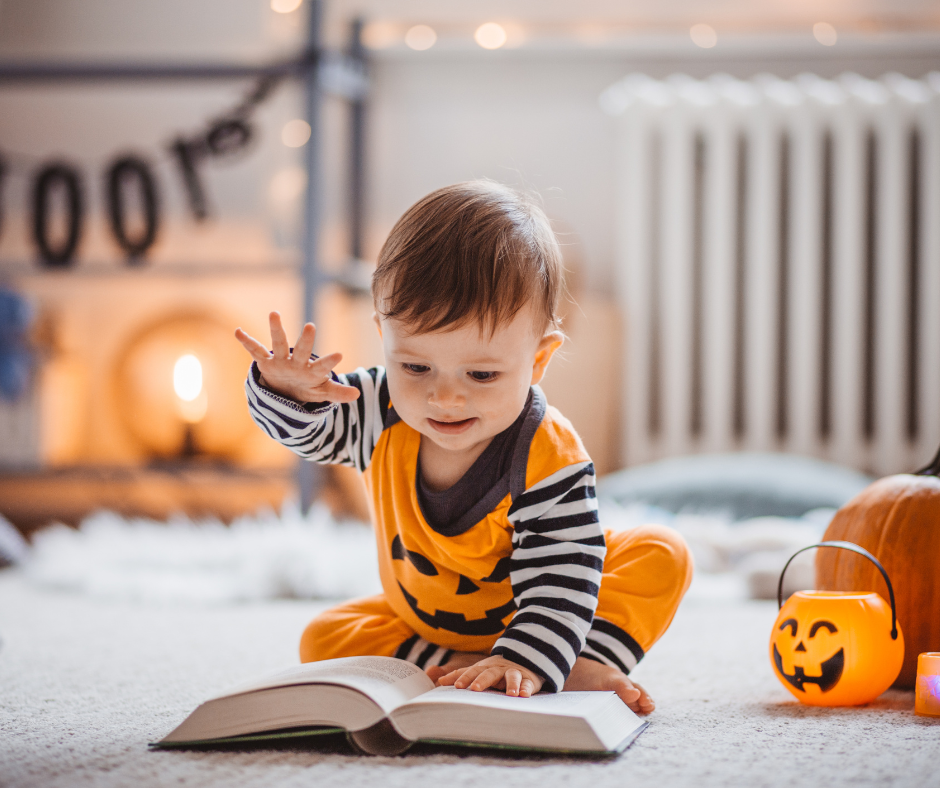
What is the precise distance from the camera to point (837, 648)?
0.65 metres

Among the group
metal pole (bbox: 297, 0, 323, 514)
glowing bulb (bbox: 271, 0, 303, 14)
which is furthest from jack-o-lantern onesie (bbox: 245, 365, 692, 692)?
glowing bulb (bbox: 271, 0, 303, 14)

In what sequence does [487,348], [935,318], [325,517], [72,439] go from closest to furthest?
[487,348] → [325,517] → [935,318] → [72,439]

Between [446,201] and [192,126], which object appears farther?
[192,126]

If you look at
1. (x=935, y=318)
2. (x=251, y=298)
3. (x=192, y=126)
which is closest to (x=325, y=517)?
(x=251, y=298)

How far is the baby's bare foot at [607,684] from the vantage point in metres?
0.64

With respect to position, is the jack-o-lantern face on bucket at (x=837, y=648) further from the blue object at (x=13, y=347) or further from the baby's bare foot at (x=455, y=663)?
the blue object at (x=13, y=347)

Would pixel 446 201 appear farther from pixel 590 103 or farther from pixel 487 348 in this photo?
pixel 590 103

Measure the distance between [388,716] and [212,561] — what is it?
3.10ft

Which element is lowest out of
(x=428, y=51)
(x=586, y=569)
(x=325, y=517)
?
(x=325, y=517)

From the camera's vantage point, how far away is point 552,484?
2.14 ft

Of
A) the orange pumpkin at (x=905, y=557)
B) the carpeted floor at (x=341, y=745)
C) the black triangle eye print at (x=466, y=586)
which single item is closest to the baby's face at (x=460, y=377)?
the black triangle eye print at (x=466, y=586)

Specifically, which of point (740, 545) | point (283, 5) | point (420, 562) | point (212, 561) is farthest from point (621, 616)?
point (283, 5)

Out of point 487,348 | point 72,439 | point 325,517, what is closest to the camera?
point 487,348

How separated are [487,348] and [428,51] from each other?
5.50ft
